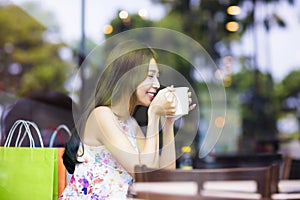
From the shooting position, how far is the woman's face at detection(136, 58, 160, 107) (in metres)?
1.06

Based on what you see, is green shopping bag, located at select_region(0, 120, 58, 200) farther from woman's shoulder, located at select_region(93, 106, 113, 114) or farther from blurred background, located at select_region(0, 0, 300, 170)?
blurred background, located at select_region(0, 0, 300, 170)

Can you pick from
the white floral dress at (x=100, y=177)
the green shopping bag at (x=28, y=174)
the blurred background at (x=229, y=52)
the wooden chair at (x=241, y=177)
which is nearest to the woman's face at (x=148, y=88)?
the white floral dress at (x=100, y=177)

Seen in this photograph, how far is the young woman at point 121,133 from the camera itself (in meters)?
1.04

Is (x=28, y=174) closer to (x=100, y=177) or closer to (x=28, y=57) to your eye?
(x=100, y=177)

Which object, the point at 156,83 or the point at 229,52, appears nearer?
the point at 156,83

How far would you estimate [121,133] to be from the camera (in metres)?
1.07

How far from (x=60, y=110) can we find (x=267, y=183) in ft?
7.42

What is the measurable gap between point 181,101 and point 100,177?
0.97 ft

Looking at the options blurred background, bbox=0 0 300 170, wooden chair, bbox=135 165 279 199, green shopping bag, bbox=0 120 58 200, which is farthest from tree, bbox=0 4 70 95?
green shopping bag, bbox=0 120 58 200

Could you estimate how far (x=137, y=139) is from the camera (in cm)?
108

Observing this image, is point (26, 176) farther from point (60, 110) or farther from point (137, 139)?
point (60, 110)

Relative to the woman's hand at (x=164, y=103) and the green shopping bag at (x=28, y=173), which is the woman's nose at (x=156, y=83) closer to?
the woman's hand at (x=164, y=103)

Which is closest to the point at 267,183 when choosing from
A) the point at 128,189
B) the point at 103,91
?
the point at 128,189

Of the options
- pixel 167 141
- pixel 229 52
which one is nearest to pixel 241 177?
pixel 167 141
